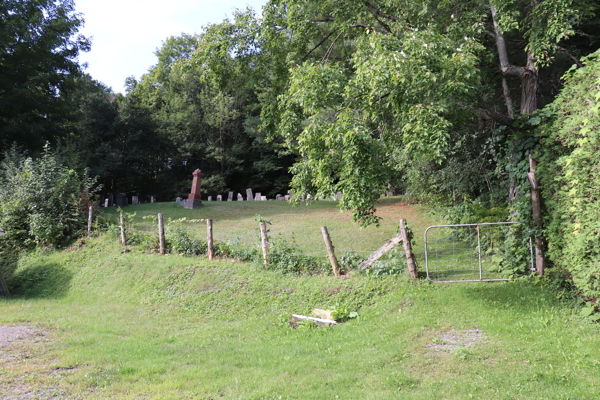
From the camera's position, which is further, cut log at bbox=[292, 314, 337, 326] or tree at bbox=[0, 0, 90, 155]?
tree at bbox=[0, 0, 90, 155]

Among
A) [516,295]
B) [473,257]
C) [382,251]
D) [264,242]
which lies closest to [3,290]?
[264,242]

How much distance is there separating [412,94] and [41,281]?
13.9m

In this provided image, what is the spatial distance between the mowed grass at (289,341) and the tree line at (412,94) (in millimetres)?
1743

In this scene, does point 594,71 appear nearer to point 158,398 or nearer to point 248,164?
point 158,398

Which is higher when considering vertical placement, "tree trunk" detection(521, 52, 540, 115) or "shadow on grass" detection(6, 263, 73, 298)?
"tree trunk" detection(521, 52, 540, 115)

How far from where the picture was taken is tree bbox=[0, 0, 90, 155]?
2417 cm

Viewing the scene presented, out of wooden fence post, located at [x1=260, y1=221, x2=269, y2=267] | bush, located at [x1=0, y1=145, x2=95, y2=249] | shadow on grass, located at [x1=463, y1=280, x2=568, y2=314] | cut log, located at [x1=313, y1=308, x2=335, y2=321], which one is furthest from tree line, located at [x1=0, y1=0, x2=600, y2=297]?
bush, located at [x1=0, y1=145, x2=95, y2=249]

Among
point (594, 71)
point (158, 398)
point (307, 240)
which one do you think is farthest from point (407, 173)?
point (158, 398)

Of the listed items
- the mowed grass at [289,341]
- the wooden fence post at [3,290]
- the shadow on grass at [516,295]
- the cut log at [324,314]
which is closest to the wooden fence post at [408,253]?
the mowed grass at [289,341]

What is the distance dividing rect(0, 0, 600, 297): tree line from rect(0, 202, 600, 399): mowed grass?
1.74 metres

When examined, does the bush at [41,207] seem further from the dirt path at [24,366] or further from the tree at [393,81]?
the tree at [393,81]

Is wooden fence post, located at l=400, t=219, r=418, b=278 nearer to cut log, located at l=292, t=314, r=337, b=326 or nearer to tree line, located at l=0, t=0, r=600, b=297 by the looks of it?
tree line, located at l=0, t=0, r=600, b=297

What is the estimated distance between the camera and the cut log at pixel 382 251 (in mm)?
9839

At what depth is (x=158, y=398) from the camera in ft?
16.8
